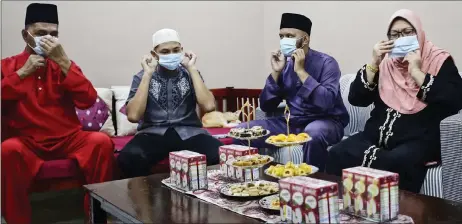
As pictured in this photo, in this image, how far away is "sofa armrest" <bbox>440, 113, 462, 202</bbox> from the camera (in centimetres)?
194

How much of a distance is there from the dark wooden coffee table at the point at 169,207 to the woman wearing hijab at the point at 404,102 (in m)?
0.43

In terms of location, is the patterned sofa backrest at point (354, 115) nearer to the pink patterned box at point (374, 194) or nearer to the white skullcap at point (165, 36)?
the white skullcap at point (165, 36)

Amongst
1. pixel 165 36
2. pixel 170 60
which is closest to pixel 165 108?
pixel 170 60

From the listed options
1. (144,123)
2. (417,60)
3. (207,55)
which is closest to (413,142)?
(417,60)

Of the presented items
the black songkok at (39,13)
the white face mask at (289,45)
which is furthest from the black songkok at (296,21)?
the black songkok at (39,13)

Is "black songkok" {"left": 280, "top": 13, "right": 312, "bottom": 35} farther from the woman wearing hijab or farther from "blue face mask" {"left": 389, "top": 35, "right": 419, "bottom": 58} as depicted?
"blue face mask" {"left": 389, "top": 35, "right": 419, "bottom": 58}

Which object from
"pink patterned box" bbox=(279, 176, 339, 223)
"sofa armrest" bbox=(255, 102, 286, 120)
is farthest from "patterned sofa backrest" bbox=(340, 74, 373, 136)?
"pink patterned box" bbox=(279, 176, 339, 223)

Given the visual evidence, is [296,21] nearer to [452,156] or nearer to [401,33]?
[401,33]

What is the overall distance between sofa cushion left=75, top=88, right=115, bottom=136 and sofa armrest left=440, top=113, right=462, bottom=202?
206 centimetres

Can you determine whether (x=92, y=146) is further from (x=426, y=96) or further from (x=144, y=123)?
(x=426, y=96)

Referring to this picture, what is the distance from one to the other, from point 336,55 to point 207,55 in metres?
1.11

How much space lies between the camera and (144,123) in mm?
2727

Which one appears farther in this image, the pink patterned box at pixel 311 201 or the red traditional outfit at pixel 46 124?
the red traditional outfit at pixel 46 124

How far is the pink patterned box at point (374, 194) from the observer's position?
1328 millimetres
